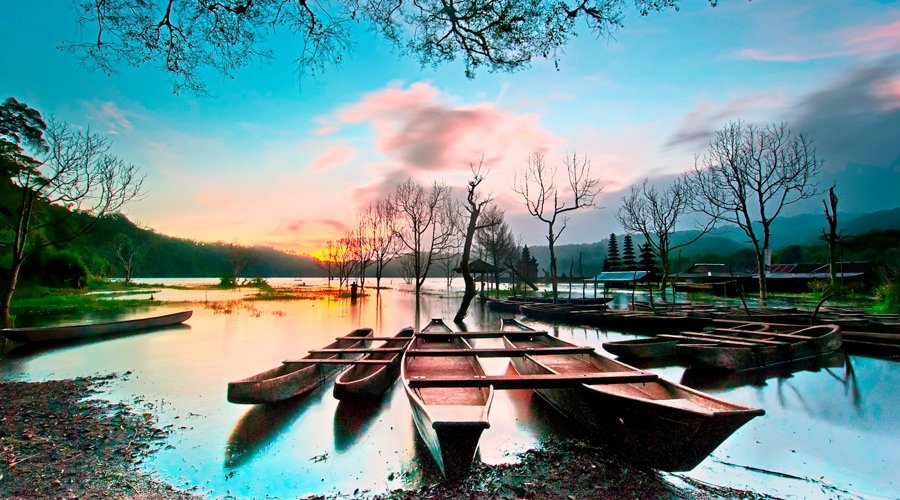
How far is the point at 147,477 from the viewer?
4.06 m

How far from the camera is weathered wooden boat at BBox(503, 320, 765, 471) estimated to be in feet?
11.0

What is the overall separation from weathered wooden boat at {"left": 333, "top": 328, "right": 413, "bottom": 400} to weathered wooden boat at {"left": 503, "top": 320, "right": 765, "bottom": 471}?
3015 mm

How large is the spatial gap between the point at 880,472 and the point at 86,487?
8.27 meters

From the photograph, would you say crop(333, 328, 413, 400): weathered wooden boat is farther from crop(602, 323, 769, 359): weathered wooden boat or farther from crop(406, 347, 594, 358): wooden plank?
crop(602, 323, 769, 359): weathered wooden boat

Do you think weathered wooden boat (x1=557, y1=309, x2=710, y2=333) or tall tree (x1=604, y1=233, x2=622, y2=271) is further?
tall tree (x1=604, y1=233, x2=622, y2=271)

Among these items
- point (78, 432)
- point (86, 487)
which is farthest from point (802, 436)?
point (78, 432)

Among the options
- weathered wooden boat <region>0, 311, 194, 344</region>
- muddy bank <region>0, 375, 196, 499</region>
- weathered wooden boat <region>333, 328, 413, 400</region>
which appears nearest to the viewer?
muddy bank <region>0, 375, 196, 499</region>

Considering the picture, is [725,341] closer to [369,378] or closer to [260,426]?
[369,378]

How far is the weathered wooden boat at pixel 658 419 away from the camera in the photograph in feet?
11.0

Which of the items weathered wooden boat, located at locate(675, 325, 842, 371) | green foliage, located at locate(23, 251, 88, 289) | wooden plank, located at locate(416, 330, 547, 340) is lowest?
weathered wooden boat, located at locate(675, 325, 842, 371)

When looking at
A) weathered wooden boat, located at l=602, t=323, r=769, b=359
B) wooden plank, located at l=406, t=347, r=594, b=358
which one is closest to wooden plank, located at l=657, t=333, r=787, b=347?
weathered wooden boat, located at l=602, t=323, r=769, b=359

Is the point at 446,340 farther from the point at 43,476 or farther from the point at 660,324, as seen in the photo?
the point at 660,324

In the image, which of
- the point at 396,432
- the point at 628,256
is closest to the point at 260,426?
the point at 396,432

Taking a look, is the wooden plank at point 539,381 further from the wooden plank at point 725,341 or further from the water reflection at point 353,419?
the wooden plank at point 725,341
